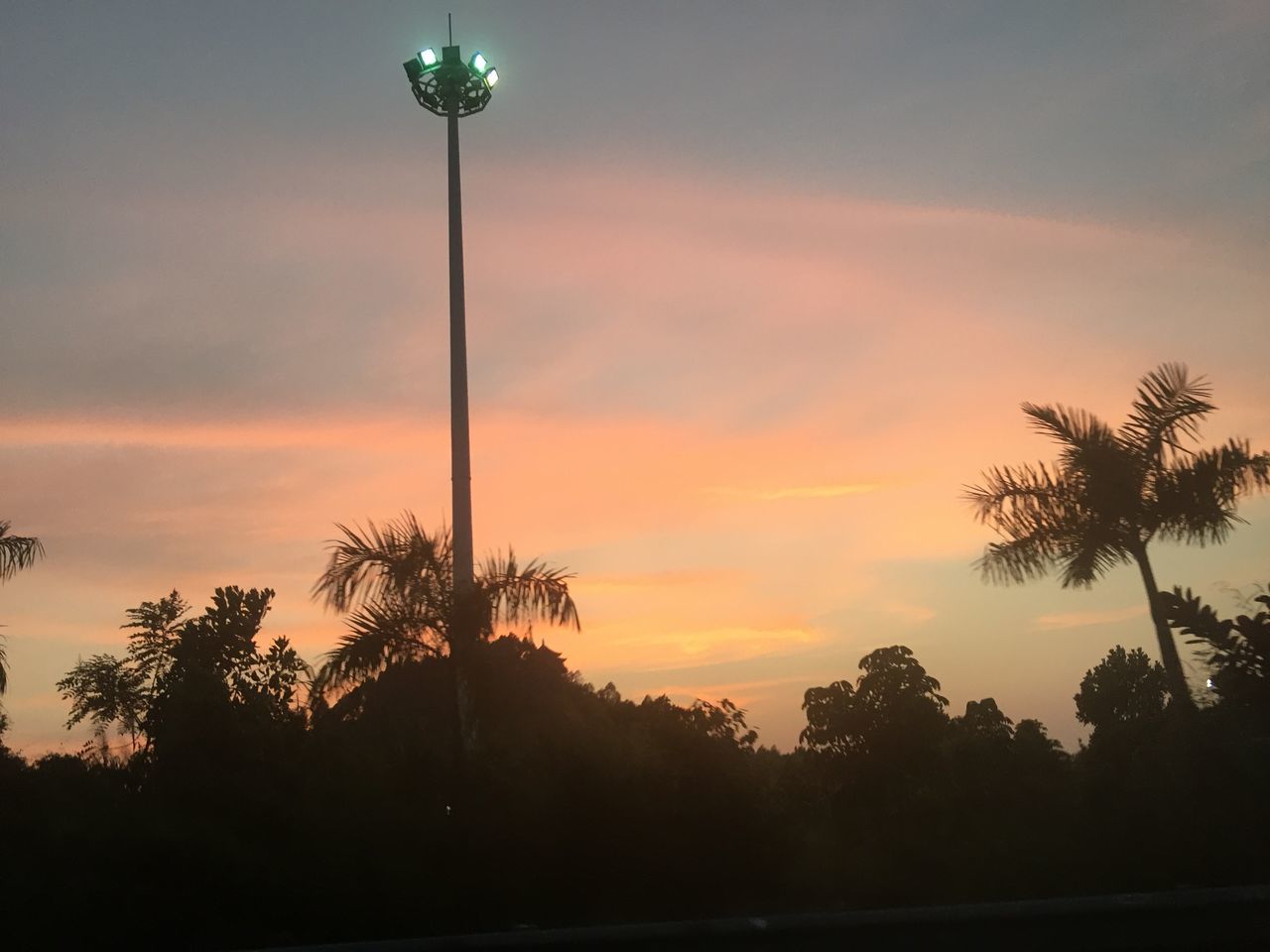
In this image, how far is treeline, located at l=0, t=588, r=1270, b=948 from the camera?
8438 millimetres

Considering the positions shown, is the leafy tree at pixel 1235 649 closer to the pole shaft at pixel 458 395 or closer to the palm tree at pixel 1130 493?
the palm tree at pixel 1130 493

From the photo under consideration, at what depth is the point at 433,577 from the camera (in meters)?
13.2

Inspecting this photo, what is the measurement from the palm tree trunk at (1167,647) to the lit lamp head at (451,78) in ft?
47.1

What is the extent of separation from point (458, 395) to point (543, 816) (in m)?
8.62

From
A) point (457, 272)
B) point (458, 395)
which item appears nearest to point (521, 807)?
point (458, 395)

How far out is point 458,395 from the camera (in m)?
16.6

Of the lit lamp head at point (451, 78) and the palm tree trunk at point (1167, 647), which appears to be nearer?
the palm tree trunk at point (1167, 647)

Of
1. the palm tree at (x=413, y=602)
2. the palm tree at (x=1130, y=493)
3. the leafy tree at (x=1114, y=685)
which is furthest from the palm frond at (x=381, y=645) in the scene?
the leafy tree at (x=1114, y=685)

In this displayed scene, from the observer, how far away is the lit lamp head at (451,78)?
19891mm

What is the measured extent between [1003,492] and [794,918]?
400 inches

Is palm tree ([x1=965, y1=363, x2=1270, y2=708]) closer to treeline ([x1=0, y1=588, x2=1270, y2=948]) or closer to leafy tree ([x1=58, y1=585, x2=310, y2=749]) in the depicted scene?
treeline ([x1=0, y1=588, x2=1270, y2=948])

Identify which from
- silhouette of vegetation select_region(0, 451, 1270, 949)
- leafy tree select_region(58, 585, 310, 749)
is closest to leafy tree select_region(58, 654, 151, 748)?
leafy tree select_region(58, 585, 310, 749)

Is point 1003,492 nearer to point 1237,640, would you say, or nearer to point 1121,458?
point 1121,458

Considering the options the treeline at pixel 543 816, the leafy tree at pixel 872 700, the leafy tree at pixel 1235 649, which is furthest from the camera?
the leafy tree at pixel 872 700
